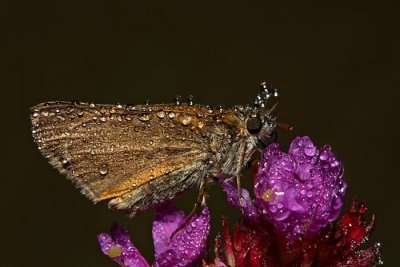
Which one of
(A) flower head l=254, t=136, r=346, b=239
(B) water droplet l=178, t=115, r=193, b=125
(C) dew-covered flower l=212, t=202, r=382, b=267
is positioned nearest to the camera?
(A) flower head l=254, t=136, r=346, b=239

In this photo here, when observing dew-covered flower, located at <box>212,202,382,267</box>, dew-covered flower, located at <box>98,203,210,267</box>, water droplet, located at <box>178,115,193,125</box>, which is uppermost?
water droplet, located at <box>178,115,193,125</box>

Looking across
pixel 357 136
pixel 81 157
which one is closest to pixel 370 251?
pixel 81 157

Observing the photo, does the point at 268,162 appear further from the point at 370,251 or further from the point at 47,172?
the point at 47,172

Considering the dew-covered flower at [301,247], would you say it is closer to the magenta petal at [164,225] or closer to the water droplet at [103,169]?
the magenta petal at [164,225]

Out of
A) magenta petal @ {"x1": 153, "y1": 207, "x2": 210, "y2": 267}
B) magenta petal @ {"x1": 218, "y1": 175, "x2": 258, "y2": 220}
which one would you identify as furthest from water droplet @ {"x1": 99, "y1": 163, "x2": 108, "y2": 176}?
magenta petal @ {"x1": 218, "y1": 175, "x2": 258, "y2": 220}

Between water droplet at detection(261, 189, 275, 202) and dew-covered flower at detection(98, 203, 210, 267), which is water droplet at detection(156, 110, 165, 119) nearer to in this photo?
dew-covered flower at detection(98, 203, 210, 267)

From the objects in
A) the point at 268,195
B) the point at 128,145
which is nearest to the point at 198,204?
the point at 268,195
